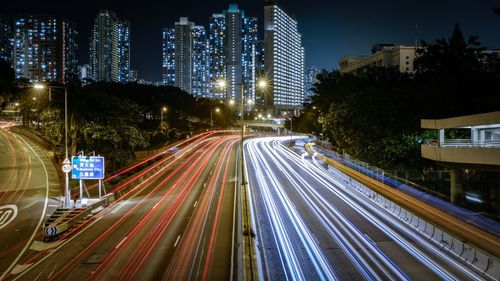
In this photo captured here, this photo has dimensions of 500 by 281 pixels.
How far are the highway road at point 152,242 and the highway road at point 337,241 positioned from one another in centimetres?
220

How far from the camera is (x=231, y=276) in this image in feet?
59.1

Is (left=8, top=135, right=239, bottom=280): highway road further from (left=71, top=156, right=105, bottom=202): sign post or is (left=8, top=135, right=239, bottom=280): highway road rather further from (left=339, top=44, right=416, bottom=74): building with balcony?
(left=339, top=44, right=416, bottom=74): building with balcony

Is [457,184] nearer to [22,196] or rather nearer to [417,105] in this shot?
[417,105]

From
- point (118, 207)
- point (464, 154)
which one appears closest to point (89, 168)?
point (118, 207)

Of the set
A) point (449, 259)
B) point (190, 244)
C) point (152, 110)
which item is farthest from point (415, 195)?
point (152, 110)

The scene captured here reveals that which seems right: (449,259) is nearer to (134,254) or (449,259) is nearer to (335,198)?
(134,254)

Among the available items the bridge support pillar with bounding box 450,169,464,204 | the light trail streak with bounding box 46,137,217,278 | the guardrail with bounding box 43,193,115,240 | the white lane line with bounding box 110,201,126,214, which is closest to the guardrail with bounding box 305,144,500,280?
the bridge support pillar with bounding box 450,169,464,204

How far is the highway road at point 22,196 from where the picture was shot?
80.2 feet

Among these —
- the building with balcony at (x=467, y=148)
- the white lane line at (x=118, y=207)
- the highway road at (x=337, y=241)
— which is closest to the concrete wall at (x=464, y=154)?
the building with balcony at (x=467, y=148)

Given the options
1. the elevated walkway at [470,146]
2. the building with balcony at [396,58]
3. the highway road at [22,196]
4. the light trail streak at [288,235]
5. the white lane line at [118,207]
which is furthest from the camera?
the building with balcony at [396,58]

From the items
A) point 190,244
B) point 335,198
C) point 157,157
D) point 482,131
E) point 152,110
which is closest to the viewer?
point 190,244

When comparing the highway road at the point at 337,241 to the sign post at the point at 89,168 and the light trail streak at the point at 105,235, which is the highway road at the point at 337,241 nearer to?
the light trail streak at the point at 105,235

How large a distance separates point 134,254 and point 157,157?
47986mm

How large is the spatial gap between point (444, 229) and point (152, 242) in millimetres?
14999
